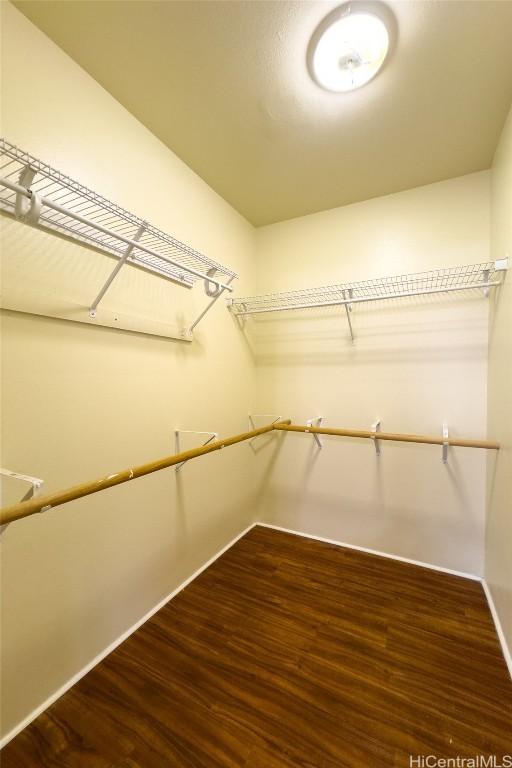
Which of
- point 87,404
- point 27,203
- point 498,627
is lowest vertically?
point 498,627

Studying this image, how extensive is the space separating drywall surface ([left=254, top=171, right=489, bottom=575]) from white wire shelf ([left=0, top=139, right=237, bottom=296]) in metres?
0.97

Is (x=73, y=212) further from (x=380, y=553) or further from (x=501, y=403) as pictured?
(x=380, y=553)

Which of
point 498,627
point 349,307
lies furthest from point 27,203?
point 498,627

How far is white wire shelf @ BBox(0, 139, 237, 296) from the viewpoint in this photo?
91cm

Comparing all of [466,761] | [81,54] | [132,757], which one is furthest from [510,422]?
[81,54]

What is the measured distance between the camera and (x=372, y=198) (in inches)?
83.7

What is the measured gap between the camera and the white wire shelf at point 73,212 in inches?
35.7

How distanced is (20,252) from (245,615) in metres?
1.90

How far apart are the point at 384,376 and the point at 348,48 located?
1.62 meters

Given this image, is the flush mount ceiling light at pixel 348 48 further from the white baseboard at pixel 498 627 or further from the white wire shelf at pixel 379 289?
the white baseboard at pixel 498 627

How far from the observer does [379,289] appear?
2113 millimetres

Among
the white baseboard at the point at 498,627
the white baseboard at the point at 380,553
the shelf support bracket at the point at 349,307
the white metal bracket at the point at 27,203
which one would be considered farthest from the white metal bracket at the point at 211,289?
the white baseboard at the point at 498,627

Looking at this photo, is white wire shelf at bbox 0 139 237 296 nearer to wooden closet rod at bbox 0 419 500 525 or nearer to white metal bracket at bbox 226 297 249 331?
white metal bracket at bbox 226 297 249 331

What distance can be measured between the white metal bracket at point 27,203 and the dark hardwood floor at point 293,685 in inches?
67.5
